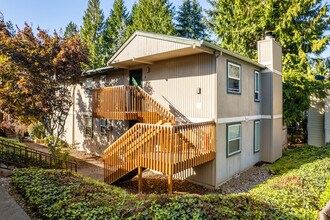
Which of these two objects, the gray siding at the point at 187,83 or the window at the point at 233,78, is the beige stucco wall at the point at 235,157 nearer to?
the gray siding at the point at 187,83

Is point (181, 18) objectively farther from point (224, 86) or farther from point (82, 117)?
point (224, 86)

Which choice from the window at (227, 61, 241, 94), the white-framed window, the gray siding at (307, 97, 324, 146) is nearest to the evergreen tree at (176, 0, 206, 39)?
the gray siding at (307, 97, 324, 146)

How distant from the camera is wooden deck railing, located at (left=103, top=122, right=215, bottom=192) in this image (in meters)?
6.97

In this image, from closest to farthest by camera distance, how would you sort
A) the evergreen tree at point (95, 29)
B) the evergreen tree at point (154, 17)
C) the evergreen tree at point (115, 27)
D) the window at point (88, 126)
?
the window at point (88, 126) < the evergreen tree at point (154, 17) < the evergreen tree at point (95, 29) < the evergreen tree at point (115, 27)

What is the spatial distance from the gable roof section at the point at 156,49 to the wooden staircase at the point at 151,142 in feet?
5.55

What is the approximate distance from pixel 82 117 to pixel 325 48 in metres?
19.0

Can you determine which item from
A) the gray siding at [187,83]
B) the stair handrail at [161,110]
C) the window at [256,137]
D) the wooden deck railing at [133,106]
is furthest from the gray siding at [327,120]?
the wooden deck railing at [133,106]

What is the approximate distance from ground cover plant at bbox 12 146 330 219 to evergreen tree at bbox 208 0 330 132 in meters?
11.1

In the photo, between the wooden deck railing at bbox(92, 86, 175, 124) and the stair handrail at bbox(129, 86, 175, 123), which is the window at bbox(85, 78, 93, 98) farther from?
the stair handrail at bbox(129, 86, 175, 123)

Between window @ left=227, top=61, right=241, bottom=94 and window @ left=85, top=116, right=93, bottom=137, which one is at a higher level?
window @ left=227, top=61, right=241, bottom=94

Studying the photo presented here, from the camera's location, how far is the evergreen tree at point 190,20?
31547 millimetres

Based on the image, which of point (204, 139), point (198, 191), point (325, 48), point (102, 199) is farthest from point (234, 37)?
point (102, 199)

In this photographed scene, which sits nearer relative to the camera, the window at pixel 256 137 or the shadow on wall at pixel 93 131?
the window at pixel 256 137

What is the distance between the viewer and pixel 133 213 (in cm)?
385
